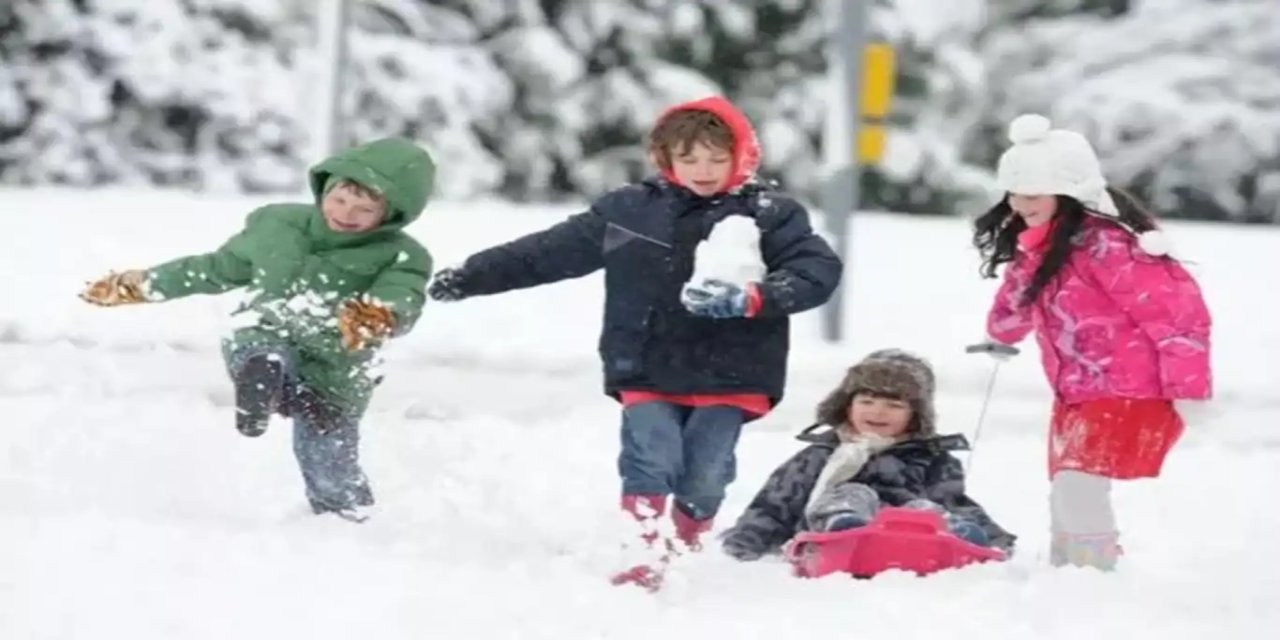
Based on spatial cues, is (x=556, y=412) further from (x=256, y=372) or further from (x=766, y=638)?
(x=766, y=638)

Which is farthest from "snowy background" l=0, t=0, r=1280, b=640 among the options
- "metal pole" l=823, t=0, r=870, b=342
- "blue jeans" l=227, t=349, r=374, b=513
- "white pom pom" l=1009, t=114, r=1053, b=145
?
"metal pole" l=823, t=0, r=870, b=342

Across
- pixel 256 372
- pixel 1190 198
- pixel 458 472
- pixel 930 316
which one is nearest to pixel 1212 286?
pixel 930 316

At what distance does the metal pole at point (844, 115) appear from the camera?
12.3m

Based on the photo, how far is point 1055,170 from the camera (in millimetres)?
5664

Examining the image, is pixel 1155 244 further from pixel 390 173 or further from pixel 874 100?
pixel 874 100

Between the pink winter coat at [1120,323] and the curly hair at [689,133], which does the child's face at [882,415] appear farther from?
the curly hair at [689,133]

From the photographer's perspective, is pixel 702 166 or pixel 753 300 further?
pixel 702 166

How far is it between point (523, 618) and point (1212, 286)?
12891mm

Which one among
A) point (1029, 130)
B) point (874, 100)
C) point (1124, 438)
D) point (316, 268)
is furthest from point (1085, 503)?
point (874, 100)

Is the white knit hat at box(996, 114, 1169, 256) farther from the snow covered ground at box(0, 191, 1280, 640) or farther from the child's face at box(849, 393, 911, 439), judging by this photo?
the snow covered ground at box(0, 191, 1280, 640)

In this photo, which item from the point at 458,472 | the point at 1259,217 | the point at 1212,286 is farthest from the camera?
the point at 1259,217

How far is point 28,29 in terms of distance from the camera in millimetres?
21062

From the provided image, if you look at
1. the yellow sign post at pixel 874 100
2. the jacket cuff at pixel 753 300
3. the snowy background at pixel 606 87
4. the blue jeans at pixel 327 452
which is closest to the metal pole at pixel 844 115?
the yellow sign post at pixel 874 100

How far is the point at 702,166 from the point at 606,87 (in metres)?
17.3
